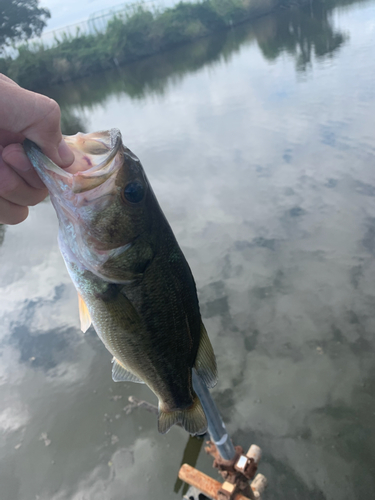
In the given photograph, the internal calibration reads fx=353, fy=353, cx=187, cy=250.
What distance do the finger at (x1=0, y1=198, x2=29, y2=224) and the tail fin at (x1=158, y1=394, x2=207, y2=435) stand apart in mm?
1248

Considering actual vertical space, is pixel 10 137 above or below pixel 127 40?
above

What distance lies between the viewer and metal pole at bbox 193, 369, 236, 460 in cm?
249

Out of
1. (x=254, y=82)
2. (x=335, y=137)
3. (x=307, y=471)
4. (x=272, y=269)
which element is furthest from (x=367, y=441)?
(x=254, y=82)

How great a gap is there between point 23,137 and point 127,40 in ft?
162

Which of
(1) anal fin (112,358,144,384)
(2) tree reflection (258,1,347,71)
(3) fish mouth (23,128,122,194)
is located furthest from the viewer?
(2) tree reflection (258,1,347,71)

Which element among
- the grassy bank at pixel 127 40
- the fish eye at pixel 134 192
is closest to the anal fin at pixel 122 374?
the fish eye at pixel 134 192

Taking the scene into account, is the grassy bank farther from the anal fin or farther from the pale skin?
the anal fin

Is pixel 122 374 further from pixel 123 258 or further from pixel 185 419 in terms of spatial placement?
pixel 123 258

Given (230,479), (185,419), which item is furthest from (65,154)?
(230,479)

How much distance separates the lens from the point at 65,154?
153 cm

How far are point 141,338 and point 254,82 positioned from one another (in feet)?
63.0

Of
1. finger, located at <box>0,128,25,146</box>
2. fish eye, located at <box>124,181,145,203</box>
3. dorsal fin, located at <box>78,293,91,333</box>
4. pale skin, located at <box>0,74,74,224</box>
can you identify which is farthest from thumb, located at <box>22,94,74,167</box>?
dorsal fin, located at <box>78,293,91,333</box>

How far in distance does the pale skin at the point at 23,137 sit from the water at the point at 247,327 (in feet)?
12.1

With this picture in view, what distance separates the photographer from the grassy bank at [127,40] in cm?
3719
